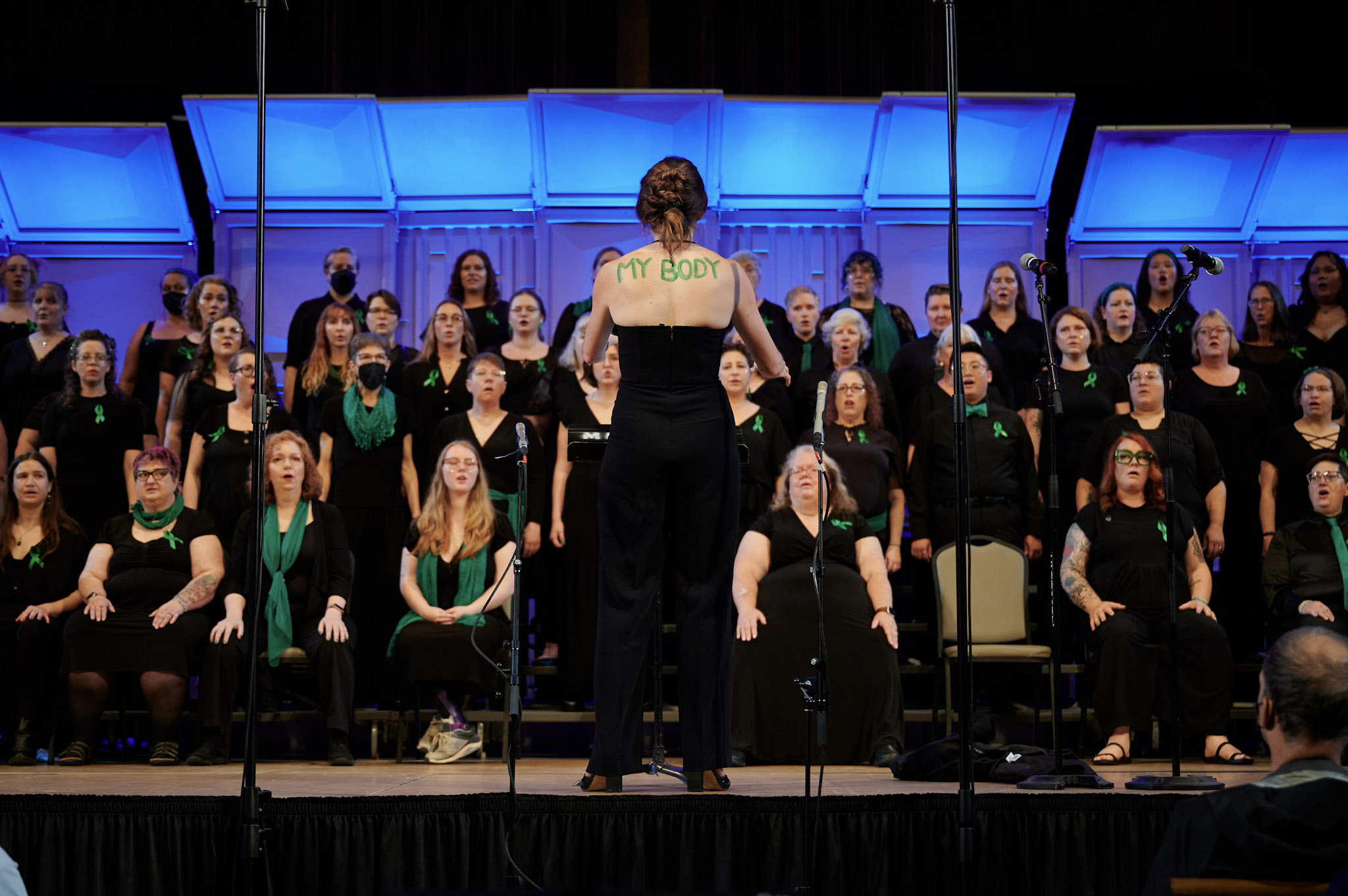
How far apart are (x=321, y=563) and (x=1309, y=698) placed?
4011 mm

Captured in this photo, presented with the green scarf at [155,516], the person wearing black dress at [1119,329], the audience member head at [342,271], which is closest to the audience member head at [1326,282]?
the person wearing black dress at [1119,329]

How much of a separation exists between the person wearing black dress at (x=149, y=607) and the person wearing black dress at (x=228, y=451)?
221 millimetres

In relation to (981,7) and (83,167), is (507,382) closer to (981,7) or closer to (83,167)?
(83,167)

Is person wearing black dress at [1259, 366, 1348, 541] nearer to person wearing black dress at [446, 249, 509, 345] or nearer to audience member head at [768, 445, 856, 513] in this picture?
audience member head at [768, 445, 856, 513]

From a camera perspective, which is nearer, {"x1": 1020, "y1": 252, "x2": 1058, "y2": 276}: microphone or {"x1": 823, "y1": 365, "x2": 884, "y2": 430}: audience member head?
{"x1": 1020, "y1": 252, "x2": 1058, "y2": 276}: microphone

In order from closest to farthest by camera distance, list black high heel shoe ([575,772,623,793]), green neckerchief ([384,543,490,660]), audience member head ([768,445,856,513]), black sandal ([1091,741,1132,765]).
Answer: black high heel shoe ([575,772,623,793])
black sandal ([1091,741,1132,765])
audience member head ([768,445,856,513])
green neckerchief ([384,543,490,660])

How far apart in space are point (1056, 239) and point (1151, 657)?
368 cm

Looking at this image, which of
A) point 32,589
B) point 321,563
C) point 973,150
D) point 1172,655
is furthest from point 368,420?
point 973,150

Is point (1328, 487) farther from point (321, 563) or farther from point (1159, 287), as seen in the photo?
point (321, 563)

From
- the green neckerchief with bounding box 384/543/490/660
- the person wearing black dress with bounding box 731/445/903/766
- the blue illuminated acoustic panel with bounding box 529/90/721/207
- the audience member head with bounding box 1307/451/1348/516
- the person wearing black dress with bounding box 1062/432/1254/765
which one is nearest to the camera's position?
the person wearing black dress with bounding box 731/445/903/766

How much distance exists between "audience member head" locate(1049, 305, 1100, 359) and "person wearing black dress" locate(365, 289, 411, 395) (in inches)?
119

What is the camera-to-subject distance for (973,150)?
25.1 ft

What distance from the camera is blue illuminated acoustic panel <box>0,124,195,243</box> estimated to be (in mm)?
7715

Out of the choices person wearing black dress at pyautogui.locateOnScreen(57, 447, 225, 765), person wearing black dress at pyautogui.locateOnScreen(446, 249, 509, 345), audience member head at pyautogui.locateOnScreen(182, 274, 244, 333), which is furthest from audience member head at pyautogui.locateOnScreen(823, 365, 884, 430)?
audience member head at pyautogui.locateOnScreen(182, 274, 244, 333)
